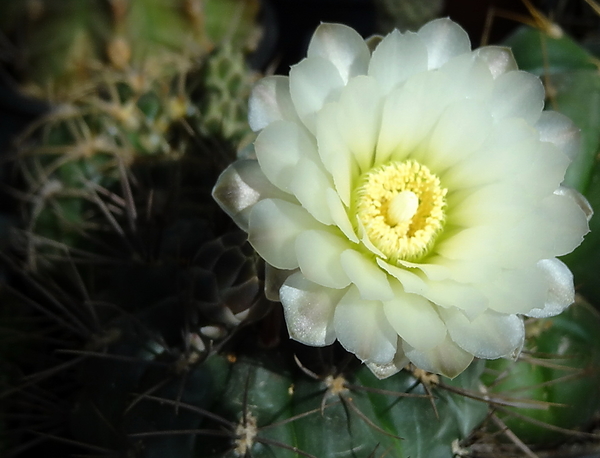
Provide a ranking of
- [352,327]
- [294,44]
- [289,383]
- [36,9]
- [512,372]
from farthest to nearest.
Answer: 1. [294,44]
2. [36,9]
3. [512,372]
4. [289,383]
5. [352,327]

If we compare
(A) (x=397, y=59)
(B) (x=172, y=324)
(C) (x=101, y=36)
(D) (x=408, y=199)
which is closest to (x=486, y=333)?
(D) (x=408, y=199)

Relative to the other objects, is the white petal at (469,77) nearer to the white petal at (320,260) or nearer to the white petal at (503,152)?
the white petal at (503,152)

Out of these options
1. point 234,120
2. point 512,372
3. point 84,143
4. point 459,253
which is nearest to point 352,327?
point 459,253

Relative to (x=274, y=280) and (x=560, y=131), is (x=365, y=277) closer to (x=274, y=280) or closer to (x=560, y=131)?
(x=274, y=280)

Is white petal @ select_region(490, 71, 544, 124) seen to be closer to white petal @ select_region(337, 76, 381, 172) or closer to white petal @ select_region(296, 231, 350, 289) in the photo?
white petal @ select_region(337, 76, 381, 172)

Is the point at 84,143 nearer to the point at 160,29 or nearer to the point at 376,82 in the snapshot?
the point at 160,29

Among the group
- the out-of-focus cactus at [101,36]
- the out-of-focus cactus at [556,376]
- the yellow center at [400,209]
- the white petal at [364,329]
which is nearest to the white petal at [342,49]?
the yellow center at [400,209]
